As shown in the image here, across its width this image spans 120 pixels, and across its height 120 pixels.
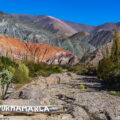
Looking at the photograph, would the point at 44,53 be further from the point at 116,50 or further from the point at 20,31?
the point at 116,50

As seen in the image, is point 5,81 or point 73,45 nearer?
point 5,81

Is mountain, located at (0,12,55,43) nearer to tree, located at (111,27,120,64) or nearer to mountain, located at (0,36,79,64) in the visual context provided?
mountain, located at (0,36,79,64)

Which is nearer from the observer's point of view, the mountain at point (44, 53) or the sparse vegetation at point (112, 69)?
the sparse vegetation at point (112, 69)

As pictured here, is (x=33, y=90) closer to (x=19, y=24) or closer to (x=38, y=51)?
(x=38, y=51)

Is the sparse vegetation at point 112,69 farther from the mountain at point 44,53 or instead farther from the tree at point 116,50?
the mountain at point 44,53

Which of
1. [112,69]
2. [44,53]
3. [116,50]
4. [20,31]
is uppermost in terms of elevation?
[20,31]

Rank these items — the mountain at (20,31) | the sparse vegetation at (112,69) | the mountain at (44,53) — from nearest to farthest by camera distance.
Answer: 1. the sparse vegetation at (112,69)
2. the mountain at (44,53)
3. the mountain at (20,31)

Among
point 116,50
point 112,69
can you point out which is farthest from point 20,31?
point 112,69

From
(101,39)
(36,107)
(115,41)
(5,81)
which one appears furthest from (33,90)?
(101,39)

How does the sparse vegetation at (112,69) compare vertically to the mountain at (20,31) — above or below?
below

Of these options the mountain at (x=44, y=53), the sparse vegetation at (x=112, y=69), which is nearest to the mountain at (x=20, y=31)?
the mountain at (x=44, y=53)

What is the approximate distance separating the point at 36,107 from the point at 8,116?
3.57 feet

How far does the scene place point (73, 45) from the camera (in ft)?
402

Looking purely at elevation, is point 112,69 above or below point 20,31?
below
